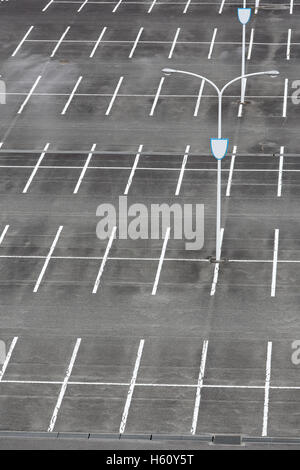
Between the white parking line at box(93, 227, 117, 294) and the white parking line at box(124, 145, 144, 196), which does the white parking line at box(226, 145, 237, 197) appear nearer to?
the white parking line at box(124, 145, 144, 196)

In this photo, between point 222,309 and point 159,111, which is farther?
point 159,111

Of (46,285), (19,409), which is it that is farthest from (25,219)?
(19,409)

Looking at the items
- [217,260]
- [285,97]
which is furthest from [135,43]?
[217,260]

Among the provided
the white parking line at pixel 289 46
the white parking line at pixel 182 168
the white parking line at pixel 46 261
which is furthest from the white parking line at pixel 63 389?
the white parking line at pixel 289 46

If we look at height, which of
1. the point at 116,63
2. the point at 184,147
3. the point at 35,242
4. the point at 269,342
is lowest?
the point at 269,342

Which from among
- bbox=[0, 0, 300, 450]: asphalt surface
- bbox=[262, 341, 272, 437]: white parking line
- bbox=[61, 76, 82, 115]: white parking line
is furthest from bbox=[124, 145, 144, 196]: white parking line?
bbox=[262, 341, 272, 437]: white parking line

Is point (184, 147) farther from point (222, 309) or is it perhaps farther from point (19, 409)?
point (19, 409)

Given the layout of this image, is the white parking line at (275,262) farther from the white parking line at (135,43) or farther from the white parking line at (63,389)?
the white parking line at (135,43)

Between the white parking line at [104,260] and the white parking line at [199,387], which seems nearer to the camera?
the white parking line at [199,387]
